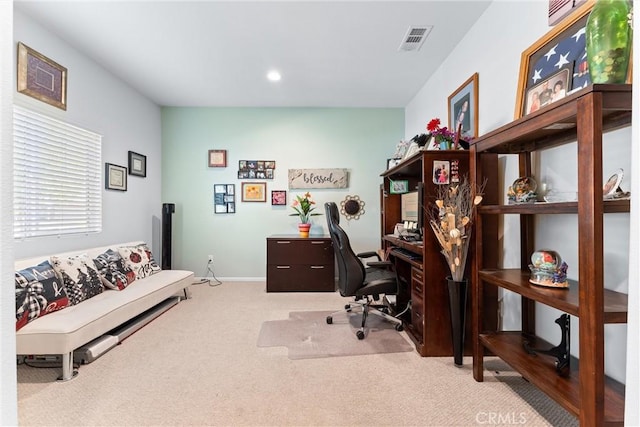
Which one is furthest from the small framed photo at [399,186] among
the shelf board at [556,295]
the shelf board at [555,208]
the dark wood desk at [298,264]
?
the shelf board at [556,295]

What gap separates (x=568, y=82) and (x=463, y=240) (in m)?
1.05

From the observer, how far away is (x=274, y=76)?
339cm

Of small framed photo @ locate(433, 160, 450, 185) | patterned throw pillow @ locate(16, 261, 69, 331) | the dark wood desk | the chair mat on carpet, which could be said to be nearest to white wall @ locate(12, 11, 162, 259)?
patterned throw pillow @ locate(16, 261, 69, 331)

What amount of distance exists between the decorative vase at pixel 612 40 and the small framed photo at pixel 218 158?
168 inches

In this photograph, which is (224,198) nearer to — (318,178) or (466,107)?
(318,178)

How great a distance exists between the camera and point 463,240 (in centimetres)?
196

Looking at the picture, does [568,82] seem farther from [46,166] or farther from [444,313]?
[46,166]

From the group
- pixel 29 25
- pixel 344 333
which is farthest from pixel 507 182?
pixel 29 25

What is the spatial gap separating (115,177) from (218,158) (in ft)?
4.69

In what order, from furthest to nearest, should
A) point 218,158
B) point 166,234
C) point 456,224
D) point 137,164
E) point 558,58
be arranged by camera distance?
point 218,158 < point 166,234 < point 137,164 < point 456,224 < point 558,58

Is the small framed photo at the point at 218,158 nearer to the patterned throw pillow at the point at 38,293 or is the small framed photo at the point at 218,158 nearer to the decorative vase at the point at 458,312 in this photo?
the patterned throw pillow at the point at 38,293

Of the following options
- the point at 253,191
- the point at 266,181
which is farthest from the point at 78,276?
the point at 266,181

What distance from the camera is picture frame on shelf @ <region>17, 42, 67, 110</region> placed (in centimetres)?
232

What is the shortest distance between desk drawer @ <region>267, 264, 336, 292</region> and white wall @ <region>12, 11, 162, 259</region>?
1957 mm
